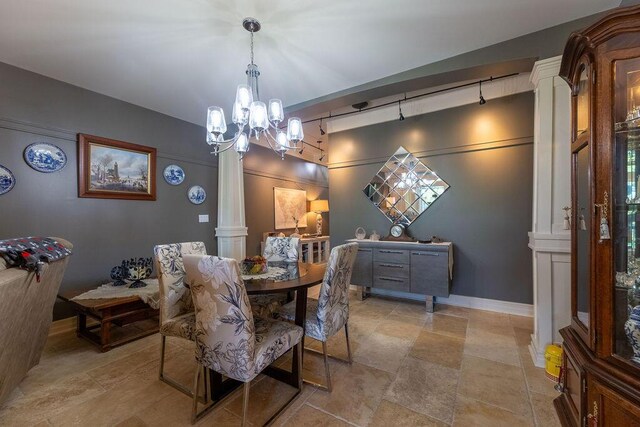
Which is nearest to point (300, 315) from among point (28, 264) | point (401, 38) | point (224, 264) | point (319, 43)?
point (224, 264)

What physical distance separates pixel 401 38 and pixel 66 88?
11.1ft

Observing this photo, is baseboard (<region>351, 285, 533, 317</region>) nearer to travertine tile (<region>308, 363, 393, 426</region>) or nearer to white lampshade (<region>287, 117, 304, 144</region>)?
travertine tile (<region>308, 363, 393, 426</region>)

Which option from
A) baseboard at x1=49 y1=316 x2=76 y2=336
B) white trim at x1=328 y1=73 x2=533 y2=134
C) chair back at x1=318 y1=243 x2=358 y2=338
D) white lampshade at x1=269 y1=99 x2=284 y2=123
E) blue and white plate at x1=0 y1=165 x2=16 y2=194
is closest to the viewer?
chair back at x1=318 y1=243 x2=358 y2=338

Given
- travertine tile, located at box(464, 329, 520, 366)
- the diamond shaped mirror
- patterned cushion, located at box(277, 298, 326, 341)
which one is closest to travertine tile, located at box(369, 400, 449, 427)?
patterned cushion, located at box(277, 298, 326, 341)

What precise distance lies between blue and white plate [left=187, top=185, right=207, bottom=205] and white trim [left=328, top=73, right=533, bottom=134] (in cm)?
224

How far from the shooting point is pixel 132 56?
232 cm

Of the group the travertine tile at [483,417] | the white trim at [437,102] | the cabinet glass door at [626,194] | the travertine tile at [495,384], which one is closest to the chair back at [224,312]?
the travertine tile at [483,417]

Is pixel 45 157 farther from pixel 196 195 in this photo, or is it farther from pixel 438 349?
pixel 438 349

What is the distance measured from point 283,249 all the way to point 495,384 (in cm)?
204

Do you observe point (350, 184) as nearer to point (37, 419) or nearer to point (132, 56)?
point (132, 56)

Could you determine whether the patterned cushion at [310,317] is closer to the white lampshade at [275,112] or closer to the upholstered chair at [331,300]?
the upholstered chair at [331,300]

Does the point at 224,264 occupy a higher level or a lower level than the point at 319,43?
lower

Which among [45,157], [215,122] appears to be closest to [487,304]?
[215,122]

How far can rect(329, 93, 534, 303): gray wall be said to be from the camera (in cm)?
306
